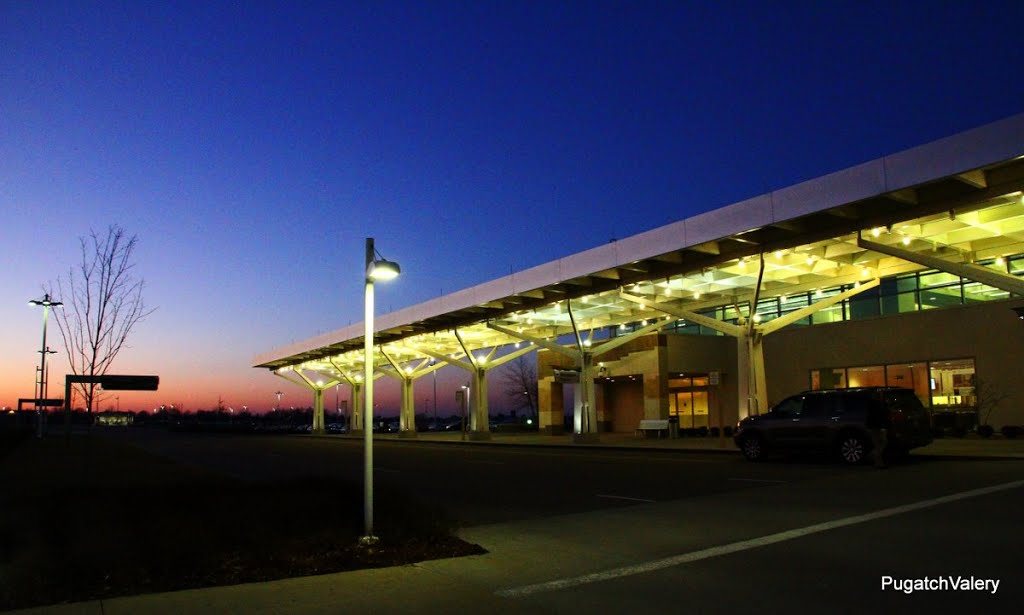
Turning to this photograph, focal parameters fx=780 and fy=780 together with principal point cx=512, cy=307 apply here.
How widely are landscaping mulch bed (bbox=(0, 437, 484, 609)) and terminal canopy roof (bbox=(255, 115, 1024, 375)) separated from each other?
13893mm

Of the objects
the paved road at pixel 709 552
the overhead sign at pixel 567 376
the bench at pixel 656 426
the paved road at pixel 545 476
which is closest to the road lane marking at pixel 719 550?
the paved road at pixel 709 552

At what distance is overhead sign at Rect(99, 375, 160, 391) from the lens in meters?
20.8

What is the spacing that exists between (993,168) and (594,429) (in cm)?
2225

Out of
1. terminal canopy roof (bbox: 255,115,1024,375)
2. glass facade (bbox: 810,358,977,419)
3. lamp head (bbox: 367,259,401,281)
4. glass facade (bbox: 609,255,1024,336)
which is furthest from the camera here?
glass facade (bbox: 609,255,1024,336)

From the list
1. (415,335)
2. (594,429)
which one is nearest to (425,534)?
(594,429)

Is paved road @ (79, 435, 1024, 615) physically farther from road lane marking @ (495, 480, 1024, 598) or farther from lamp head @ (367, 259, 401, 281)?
lamp head @ (367, 259, 401, 281)

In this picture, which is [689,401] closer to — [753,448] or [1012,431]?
[1012,431]

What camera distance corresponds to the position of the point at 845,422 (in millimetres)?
18047

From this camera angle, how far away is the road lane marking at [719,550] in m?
7.35

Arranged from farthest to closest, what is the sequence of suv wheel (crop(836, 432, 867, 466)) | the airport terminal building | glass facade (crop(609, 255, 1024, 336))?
1. glass facade (crop(609, 255, 1024, 336))
2. the airport terminal building
3. suv wheel (crop(836, 432, 867, 466))

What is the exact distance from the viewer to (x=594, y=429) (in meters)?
36.5

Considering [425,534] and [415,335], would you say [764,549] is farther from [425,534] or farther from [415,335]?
[415,335]

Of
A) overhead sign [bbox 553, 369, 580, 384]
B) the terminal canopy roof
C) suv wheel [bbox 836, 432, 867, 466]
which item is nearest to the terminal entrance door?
the terminal canopy roof

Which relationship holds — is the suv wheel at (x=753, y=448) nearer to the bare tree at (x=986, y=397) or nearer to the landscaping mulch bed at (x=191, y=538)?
the landscaping mulch bed at (x=191, y=538)
